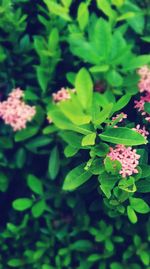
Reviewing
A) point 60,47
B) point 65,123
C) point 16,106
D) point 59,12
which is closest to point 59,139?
point 16,106

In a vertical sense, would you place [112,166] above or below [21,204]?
above

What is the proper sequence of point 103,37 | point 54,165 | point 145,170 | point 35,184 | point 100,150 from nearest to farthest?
point 100,150
point 145,170
point 103,37
point 54,165
point 35,184

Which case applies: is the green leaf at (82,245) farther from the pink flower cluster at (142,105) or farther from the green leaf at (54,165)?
the pink flower cluster at (142,105)

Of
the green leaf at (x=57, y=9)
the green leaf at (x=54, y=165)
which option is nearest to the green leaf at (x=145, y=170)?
the green leaf at (x=54, y=165)

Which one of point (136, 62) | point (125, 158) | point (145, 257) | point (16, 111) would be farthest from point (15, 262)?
point (136, 62)

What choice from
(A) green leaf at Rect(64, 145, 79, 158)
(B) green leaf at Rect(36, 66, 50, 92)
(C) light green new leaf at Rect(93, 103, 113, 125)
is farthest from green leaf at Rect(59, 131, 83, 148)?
(B) green leaf at Rect(36, 66, 50, 92)

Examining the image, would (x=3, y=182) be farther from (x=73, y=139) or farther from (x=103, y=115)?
(x=103, y=115)
